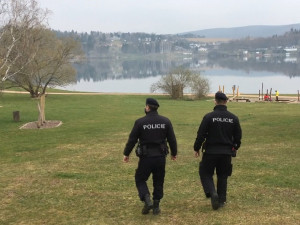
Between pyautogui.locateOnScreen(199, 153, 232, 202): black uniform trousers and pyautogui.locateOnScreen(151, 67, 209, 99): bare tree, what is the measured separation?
42.7 m

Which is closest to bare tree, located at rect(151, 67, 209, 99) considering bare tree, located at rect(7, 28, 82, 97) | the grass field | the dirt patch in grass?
bare tree, located at rect(7, 28, 82, 97)

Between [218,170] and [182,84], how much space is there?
43.1m

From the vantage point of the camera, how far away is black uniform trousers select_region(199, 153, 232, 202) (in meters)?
6.92

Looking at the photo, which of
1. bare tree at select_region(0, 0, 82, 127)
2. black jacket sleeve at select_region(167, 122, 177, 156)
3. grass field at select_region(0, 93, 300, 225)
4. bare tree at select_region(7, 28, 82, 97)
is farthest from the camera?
bare tree at select_region(7, 28, 82, 97)

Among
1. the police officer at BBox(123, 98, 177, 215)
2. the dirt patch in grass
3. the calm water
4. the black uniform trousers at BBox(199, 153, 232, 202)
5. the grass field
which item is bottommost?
the calm water

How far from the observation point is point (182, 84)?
4991 centimetres

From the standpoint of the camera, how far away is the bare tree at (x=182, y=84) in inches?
1962

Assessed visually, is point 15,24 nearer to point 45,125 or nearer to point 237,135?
point 45,125

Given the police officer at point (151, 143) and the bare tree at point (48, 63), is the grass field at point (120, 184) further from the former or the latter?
the bare tree at point (48, 63)

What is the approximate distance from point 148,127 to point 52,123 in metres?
18.5

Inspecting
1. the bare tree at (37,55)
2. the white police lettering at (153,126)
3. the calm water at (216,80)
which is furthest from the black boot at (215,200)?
the calm water at (216,80)

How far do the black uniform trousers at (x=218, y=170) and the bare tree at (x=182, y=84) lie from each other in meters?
42.7

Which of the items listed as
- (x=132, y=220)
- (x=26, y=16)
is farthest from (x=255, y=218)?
(x=26, y=16)

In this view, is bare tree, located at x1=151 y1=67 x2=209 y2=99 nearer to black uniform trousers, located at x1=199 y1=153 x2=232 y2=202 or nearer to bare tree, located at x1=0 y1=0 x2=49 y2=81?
bare tree, located at x1=0 y1=0 x2=49 y2=81
